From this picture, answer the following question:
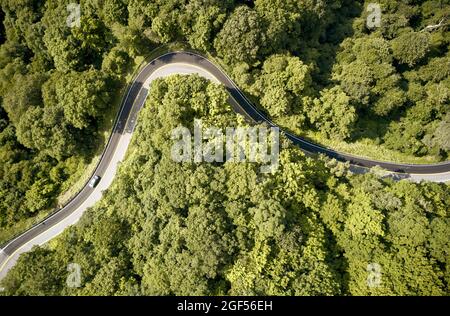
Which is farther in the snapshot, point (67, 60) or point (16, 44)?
Answer: point (16, 44)

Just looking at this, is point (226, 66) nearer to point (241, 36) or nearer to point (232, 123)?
point (241, 36)

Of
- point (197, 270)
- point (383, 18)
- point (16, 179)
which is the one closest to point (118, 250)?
point (197, 270)

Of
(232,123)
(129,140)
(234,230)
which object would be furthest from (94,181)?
(234,230)

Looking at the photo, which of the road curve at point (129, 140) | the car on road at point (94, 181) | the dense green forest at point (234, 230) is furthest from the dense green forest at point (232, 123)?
the car on road at point (94, 181)

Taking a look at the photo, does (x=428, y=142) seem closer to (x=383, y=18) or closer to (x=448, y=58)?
(x=448, y=58)
